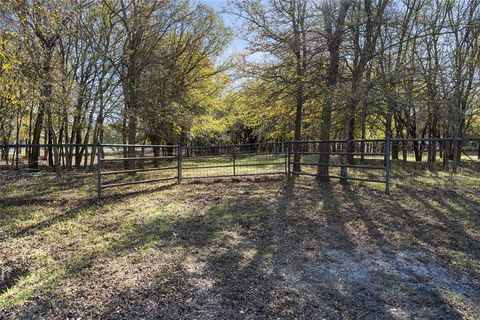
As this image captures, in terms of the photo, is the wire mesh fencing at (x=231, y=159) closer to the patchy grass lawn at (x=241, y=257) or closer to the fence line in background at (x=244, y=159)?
the fence line in background at (x=244, y=159)

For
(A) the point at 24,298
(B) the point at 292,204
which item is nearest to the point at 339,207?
(B) the point at 292,204

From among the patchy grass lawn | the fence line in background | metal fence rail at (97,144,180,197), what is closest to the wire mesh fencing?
the fence line in background

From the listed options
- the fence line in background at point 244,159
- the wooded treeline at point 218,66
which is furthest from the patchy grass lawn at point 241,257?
the wooded treeline at point 218,66

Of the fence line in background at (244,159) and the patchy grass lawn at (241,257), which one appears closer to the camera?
the patchy grass lawn at (241,257)

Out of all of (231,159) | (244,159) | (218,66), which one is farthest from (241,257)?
(218,66)

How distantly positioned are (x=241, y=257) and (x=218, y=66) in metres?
16.5

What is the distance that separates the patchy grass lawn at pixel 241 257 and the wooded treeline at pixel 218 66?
8.47ft

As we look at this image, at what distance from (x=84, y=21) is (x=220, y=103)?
8.98 metres

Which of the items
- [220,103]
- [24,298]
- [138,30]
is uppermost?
[138,30]

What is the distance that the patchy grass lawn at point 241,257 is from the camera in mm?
2631

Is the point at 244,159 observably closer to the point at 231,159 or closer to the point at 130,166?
the point at 231,159

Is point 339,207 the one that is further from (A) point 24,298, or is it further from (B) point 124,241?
(A) point 24,298

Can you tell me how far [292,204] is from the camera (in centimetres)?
639

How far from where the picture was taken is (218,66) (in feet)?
61.0
